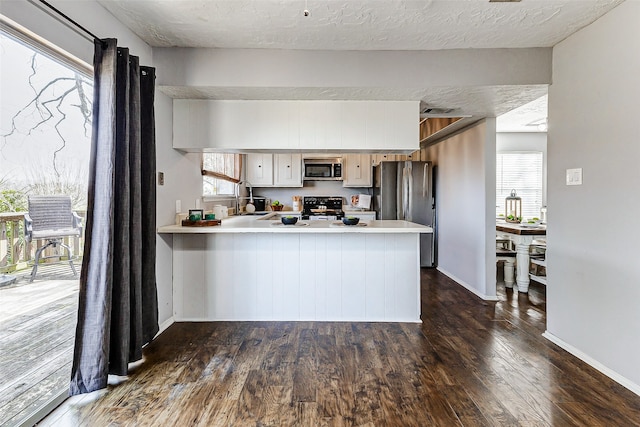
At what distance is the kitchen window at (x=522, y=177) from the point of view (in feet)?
19.5

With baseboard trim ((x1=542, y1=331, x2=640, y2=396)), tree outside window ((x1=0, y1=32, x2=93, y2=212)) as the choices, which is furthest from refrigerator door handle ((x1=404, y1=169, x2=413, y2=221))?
tree outside window ((x1=0, y1=32, x2=93, y2=212))

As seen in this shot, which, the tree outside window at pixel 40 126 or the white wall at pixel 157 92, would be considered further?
the white wall at pixel 157 92

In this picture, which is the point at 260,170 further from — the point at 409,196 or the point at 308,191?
the point at 409,196

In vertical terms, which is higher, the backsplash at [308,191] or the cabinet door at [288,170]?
the cabinet door at [288,170]

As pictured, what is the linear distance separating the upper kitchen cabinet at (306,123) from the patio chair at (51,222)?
1.36 metres

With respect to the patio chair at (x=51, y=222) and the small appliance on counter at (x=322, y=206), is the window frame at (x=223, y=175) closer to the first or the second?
the small appliance on counter at (x=322, y=206)

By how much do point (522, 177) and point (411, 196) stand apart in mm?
2190

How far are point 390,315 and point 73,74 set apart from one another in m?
3.00

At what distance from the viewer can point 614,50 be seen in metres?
2.19

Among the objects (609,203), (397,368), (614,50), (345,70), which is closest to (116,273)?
(397,368)

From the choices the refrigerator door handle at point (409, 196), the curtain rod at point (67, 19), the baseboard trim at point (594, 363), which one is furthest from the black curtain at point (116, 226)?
the refrigerator door handle at point (409, 196)

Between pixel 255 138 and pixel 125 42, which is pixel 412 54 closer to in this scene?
pixel 255 138

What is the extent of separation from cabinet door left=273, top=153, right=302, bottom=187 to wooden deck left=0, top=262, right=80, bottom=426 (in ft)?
13.8

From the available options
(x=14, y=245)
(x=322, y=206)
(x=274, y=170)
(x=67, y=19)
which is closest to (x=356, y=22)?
(x=67, y=19)
